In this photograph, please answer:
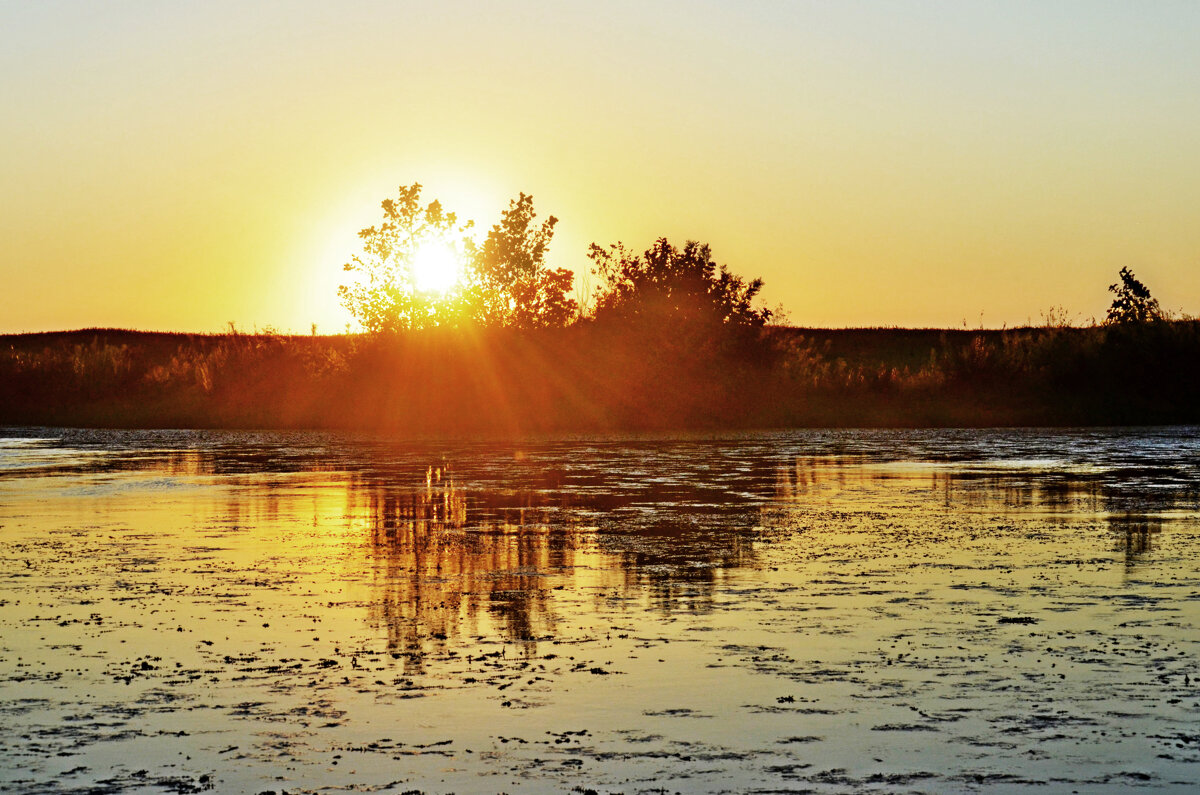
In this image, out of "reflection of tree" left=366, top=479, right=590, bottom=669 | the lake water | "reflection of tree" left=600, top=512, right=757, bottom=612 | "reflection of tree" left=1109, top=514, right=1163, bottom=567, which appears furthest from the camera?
"reflection of tree" left=1109, top=514, right=1163, bottom=567

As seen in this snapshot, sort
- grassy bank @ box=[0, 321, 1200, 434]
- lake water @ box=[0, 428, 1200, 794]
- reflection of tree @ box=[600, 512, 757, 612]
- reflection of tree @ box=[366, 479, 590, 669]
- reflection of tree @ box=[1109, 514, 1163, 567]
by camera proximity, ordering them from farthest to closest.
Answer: grassy bank @ box=[0, 321, 1200, 434] → reflection of tree @ box=[1109, 514, 1163, 567] → reflection of tree @ box=[600, 512, 757, 612] → reflection of tree @ box=[366, 479, 590, 669] → lake water @ box=[0, 428, 1200, 794]

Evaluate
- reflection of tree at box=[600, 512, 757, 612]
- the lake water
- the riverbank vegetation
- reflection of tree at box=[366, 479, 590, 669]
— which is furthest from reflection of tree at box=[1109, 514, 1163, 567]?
the riverbank vegetation

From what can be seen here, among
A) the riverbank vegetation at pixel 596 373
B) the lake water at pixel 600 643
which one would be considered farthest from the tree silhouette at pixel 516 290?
the lake water at pixel 600 643

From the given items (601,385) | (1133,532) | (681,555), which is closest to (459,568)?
(681,555)

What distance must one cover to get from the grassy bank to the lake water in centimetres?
2653

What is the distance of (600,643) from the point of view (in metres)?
8.90

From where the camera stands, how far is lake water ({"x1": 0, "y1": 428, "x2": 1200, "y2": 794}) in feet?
20.6

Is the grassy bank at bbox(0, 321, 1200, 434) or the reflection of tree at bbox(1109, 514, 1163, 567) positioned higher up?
the grassy bank at bbox(0, 321, 1200, 434)

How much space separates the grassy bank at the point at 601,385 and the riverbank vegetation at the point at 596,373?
0.07m

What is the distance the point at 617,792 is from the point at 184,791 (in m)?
1.65

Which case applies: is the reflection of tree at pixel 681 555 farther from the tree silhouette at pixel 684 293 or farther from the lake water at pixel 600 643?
the tree silhouette at pixel 684 293

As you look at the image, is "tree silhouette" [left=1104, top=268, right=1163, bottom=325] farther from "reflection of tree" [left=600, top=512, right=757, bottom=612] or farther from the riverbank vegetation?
"reflection of tree" [left=600, top=512, right=757, bottom=612]

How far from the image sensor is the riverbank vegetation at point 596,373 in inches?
1821

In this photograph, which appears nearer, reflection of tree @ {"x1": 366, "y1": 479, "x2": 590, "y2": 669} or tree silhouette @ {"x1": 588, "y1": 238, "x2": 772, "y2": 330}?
reflection of tree @ {"x1": 366, "y1": 479, "x2": 590, "y2": 669}
